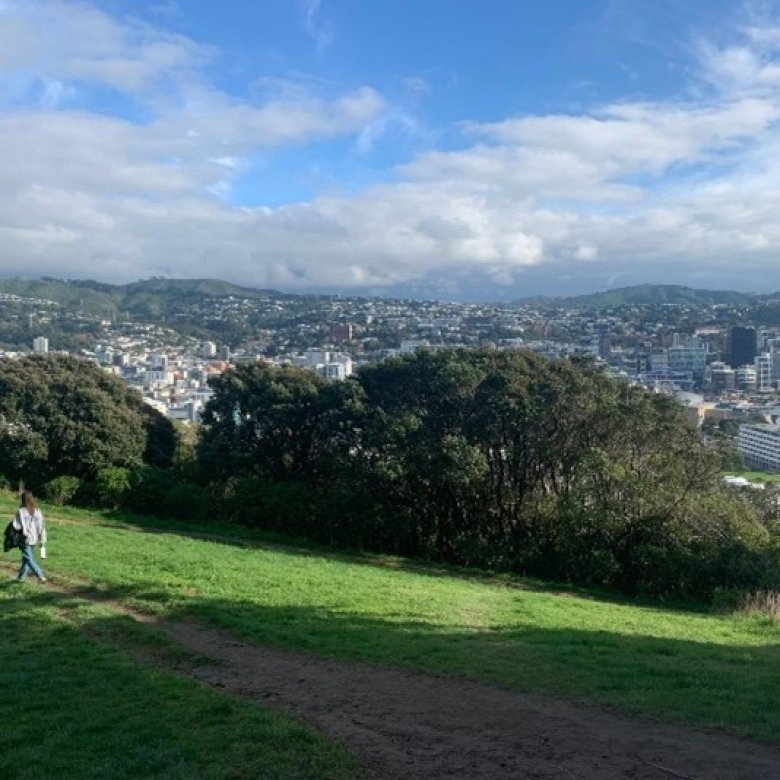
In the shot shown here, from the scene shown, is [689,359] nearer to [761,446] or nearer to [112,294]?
[761,446]

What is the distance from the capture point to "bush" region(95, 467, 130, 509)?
30047 mm

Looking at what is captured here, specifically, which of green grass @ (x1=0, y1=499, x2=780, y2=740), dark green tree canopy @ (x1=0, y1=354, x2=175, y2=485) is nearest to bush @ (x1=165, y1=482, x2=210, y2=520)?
dark green tree canopy @ (x1=0, y1=354, x2=175, y2=485)

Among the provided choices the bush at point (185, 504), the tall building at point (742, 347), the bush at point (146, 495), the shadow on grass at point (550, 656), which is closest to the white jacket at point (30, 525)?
the shadow on grass at point (550, 656)

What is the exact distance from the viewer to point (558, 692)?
853cm

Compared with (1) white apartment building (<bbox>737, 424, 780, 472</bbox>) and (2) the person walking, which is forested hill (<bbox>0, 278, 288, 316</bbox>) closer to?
(1) white apartment building (<bbox>737, 424, 780, 472</bbox>)

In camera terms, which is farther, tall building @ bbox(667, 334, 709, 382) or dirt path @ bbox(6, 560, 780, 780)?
tall building @ bbox(667, 334, 709, 382)

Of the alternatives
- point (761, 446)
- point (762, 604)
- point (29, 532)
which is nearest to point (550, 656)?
point (29, 532)

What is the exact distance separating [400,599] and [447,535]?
48.0 ft

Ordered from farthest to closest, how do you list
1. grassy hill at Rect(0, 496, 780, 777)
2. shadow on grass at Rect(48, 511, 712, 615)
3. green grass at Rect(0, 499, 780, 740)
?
shadow on grass at Rect(48, 511, 712, 615) < green grass at Rect(0, 499, 780, 740) < grassy hill at Rect(0, 496, 780, 777)

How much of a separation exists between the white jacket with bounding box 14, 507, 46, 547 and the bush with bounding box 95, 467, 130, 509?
16.2m

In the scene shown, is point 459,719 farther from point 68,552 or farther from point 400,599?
point 68,552

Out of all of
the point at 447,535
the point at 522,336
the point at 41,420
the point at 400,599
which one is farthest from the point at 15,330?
the point at 400,599

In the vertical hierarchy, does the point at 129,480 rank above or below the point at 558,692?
below

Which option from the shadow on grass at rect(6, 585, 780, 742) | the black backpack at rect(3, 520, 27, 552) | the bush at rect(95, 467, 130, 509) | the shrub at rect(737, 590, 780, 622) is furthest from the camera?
the bush at rect(95, 467, 130, 509)
